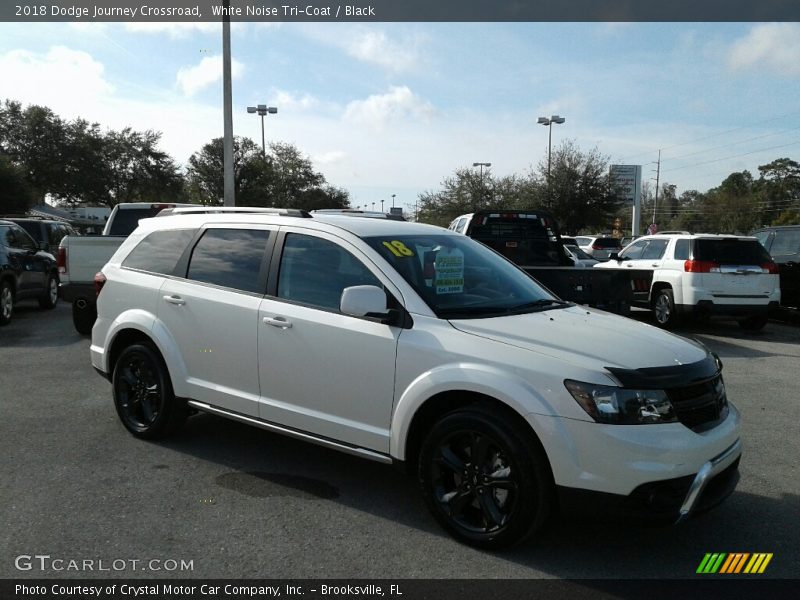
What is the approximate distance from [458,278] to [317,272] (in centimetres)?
91

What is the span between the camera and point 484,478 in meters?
3.59

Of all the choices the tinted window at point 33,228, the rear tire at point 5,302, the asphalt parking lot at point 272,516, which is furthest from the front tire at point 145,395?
the tinted window at point 33,228

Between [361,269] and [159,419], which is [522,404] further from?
[159,419]

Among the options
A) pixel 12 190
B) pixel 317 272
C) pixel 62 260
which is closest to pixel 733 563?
pixel 317 272

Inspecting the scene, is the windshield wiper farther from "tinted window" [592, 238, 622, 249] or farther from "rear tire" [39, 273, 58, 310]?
"tinted window" [592, 238, 622, 249]

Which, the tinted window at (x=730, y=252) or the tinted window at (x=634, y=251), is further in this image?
the tinted window at (x=634, y=251)

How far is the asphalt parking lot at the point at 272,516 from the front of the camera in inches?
138

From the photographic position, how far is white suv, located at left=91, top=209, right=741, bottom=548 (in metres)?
3.32

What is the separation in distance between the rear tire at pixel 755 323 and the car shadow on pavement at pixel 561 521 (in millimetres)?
8464

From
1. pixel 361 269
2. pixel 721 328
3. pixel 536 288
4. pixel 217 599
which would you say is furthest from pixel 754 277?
pixel 217 599

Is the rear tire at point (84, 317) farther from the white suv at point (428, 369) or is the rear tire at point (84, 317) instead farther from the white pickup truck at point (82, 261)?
the white suv at point (428, 369)

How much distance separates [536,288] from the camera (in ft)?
16.1

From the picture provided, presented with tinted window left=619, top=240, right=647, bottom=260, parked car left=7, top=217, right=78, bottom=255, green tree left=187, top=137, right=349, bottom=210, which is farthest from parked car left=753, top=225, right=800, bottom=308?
green tree left=187, top=137, right=349, bottom=210

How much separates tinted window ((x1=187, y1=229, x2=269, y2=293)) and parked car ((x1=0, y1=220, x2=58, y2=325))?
8.72 meters
